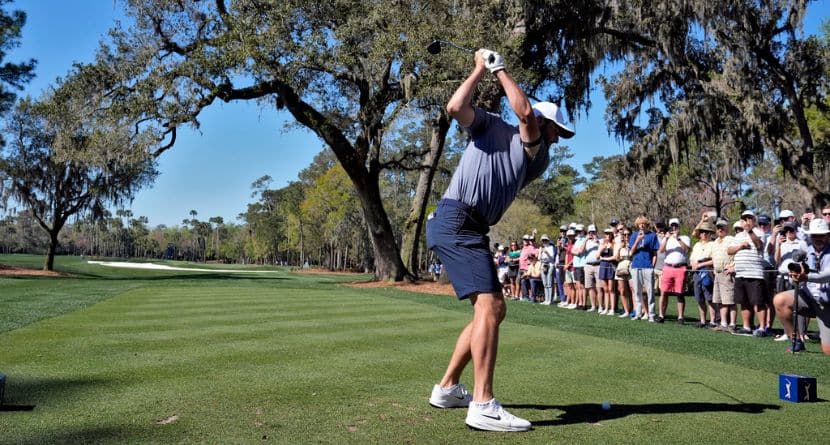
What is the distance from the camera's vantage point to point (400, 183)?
63.8m

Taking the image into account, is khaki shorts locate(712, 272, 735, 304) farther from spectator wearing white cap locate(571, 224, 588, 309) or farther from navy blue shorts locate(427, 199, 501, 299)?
navy blue shorts locate(427, 199, 501, 299)

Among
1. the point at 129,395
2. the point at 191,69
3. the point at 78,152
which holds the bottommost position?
the point at 129,395

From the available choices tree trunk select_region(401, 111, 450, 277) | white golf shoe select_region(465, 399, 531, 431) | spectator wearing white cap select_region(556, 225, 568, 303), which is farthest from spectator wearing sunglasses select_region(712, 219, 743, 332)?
tree trunk select_region(401, 111, 450, 277)

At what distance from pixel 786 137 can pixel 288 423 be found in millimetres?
24755

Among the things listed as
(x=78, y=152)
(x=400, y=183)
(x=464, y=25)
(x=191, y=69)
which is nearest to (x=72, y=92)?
(x=78, y=152)

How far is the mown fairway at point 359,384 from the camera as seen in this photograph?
12.0 feet

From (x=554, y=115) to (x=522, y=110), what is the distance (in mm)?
360

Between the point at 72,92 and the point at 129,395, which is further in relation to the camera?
the point at 72,92

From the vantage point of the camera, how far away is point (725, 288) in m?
11.1

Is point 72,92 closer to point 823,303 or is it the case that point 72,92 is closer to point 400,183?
point 823,303

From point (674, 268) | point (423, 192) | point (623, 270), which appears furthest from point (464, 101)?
point (423, 192)

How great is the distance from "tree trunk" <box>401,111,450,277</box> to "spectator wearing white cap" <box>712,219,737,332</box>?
48.4ft

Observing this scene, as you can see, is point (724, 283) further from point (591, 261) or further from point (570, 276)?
point (570, 276)

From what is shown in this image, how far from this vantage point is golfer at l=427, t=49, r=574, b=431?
400cm
